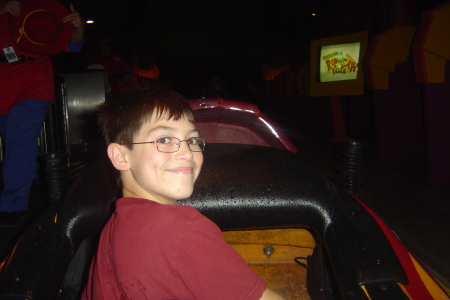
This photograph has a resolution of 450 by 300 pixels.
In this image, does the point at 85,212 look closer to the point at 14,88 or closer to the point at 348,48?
the point at 14,88

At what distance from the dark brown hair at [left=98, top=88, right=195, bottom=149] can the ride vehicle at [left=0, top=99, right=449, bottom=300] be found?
0.70 ft

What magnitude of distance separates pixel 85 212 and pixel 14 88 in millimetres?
1745

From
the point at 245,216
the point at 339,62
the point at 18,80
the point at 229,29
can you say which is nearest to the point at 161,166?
the point at 245,216

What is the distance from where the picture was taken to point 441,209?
2.86 m

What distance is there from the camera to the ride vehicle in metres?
0.83

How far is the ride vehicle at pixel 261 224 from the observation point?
834 millimetres

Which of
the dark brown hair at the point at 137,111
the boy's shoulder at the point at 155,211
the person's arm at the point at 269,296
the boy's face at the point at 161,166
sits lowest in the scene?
the person's arm at the point at 269,296

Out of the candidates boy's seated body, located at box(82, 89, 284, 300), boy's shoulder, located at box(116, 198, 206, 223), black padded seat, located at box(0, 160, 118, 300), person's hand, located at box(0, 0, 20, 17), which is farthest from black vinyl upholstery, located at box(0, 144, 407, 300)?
person's hand, located at box(0, 0, 20, 17)

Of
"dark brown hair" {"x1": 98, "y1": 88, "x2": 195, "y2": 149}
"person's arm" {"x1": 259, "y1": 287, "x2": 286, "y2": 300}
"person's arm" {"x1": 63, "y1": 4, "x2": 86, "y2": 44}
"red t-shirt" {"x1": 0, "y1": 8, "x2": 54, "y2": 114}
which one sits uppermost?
"person's arm" {"x1": 63, "y1": 4, "x2": 86, "y2": 44}

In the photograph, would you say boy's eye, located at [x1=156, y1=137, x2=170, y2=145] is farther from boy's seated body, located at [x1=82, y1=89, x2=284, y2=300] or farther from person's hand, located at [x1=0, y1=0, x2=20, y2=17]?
person's hand, located at [x1=0, y1=0, x2=20, y2=17]

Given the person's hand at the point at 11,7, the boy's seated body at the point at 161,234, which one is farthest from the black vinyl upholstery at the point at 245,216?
the person's hand at the point at 11,7

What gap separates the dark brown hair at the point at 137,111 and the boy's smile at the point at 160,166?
0.6 inches

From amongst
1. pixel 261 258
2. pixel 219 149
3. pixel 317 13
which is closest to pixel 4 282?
pixel 219 149

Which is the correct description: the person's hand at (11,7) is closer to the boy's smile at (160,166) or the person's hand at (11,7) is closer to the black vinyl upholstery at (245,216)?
the black vinyl upholstery at (245,216)
